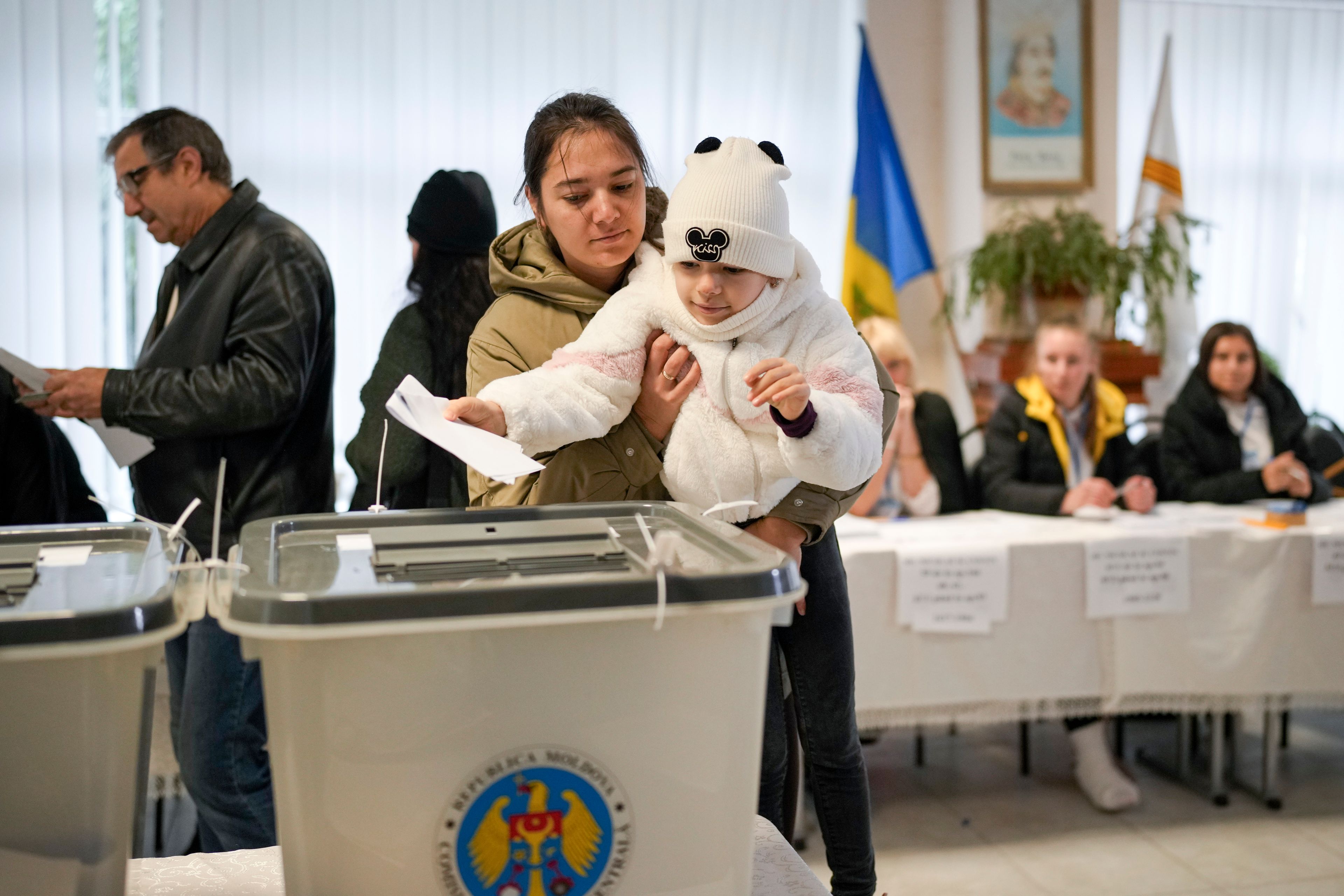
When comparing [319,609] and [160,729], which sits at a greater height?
[319,609]

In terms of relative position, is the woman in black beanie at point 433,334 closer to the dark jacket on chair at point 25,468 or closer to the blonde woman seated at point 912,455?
the dark jacket on chair at point 25,468

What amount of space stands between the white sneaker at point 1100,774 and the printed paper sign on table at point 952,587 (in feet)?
1.89

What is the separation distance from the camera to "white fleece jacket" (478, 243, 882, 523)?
1.14 metres

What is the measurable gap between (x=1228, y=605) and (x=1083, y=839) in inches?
26.5

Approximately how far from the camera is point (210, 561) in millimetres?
701

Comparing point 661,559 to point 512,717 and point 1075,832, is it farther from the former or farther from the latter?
point 1075,832

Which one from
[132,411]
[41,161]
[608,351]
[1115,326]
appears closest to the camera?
[608,351]

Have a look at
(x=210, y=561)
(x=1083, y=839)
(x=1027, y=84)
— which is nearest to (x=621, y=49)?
(x=1027, y=84)

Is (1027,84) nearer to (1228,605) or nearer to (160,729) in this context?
(1228,605)

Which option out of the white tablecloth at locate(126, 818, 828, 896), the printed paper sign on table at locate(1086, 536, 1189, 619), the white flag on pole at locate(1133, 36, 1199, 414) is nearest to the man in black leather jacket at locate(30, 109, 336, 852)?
the white tablecloth at locate(126, 818, 828, 896)

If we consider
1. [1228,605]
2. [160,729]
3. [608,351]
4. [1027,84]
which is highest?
[1027,84]

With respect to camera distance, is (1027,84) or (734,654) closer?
(734,654)

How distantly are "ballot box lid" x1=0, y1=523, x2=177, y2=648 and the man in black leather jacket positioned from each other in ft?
2.95

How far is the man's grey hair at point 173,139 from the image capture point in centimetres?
193
